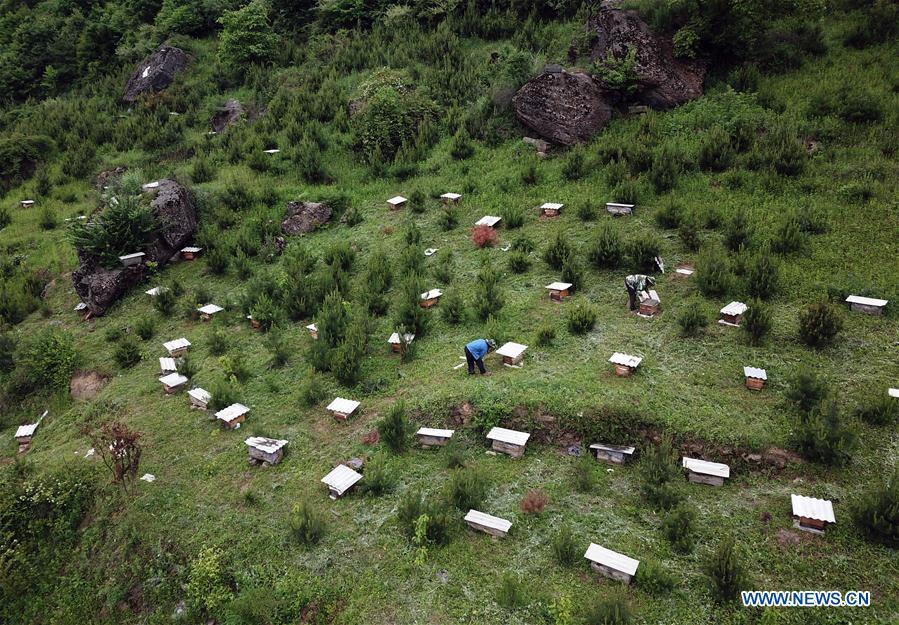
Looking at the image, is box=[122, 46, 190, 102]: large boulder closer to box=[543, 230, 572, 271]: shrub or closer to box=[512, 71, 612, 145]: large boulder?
box=[512, 71, 612, 145]: large boulder

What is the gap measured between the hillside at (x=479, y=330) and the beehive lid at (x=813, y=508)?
0.25m

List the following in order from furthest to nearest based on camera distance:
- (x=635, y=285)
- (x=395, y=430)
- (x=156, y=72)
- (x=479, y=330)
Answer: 1. (x=156, y=72)
2. (x=479, y=330)
3. (x=635, y=285)
4. (x=395, y=430)

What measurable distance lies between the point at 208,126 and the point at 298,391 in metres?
18.4

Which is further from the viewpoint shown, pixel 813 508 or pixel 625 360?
pixel 625 360

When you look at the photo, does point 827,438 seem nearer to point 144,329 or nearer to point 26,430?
point 144,329

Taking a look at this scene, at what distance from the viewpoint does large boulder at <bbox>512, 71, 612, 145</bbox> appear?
655 inches

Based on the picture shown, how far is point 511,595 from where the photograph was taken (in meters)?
5.86

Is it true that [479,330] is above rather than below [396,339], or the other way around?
above

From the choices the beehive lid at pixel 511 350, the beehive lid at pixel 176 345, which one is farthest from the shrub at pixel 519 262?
the beehive lid at pixel 176 345

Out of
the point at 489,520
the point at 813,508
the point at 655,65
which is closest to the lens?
the point at 813,508

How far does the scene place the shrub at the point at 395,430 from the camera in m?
8.35

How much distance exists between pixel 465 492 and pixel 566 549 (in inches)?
60.8

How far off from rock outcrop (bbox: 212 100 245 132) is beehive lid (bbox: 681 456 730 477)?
22.9 m

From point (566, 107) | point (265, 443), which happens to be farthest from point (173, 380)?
point (566, 107)
